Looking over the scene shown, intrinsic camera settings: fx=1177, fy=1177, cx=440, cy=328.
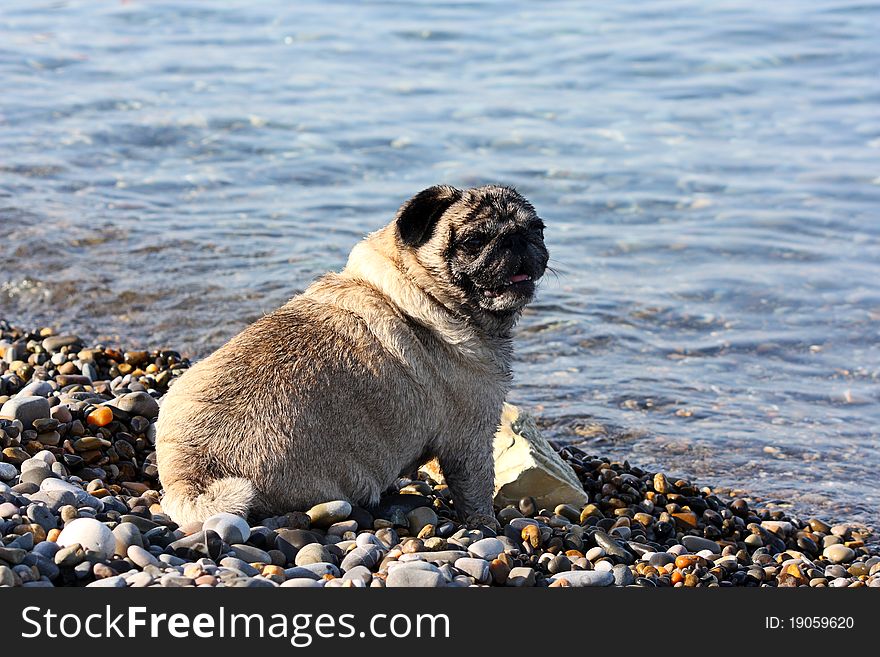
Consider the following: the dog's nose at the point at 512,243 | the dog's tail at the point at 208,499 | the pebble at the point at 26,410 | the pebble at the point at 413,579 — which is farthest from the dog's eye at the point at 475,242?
the pebble at the point at 26,410

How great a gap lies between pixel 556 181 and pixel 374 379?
376 inches

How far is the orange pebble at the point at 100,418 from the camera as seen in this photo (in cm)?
736

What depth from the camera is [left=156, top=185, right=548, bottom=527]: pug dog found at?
6.06 m

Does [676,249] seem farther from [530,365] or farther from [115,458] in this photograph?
[115,458]

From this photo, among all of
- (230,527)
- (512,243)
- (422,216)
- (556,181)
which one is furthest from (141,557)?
(556,181)

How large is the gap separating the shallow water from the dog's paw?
2.52 metres

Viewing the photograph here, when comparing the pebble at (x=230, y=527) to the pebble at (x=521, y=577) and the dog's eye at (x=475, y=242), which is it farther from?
the dog's eye at (x=475, y=242)

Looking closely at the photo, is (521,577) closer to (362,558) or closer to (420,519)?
(362,558)

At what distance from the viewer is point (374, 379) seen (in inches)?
252

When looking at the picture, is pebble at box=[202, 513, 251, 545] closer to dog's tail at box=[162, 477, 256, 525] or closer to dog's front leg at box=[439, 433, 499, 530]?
dog's tail at box=[162, 477, 256, 525]

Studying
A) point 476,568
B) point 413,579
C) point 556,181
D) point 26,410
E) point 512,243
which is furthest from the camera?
point 556,181

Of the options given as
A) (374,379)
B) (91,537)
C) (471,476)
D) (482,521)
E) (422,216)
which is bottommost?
(482,521)

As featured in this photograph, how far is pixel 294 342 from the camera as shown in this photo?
6383 millimetres
